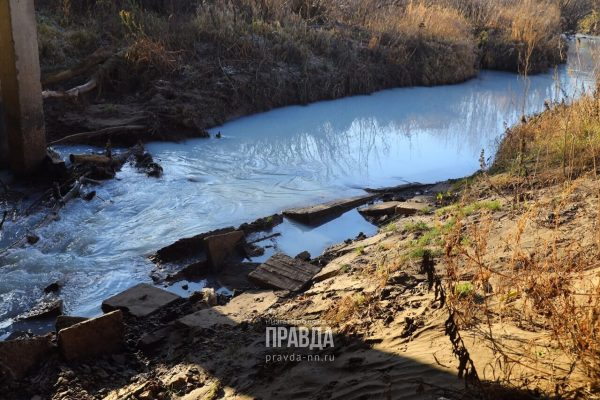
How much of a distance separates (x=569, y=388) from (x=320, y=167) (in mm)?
7692

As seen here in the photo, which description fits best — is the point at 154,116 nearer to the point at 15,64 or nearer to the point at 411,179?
the point at 15,64

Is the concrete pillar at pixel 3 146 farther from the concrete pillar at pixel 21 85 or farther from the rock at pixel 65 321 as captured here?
the rock at pixel 65 321

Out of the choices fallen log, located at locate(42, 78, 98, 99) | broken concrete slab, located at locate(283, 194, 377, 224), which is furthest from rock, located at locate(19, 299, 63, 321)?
fallen log, located at locate(42, 78, 98, 99)

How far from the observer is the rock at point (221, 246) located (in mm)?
6742

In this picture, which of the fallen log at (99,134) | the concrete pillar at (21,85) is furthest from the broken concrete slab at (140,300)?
the fallen log at (99,134)

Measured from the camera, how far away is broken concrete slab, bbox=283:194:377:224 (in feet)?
26.9

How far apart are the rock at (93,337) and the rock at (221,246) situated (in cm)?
179

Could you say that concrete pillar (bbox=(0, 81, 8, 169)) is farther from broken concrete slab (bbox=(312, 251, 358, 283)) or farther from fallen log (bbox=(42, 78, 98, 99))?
broken concrete slab (bbox=(312, 251, 358, 283))

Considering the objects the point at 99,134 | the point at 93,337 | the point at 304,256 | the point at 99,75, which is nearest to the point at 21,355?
the point at 93,337

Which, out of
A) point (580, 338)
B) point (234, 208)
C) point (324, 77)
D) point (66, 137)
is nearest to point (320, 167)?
point (234, 208)

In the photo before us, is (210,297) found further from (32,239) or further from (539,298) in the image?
(539,298)

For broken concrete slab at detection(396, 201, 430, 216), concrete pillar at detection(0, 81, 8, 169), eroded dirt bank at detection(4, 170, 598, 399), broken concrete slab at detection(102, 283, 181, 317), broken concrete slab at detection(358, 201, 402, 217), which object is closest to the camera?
eroded dirt bank at detection(4, 170, 598, 399)

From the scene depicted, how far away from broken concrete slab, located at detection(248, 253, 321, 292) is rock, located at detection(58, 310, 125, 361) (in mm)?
1486

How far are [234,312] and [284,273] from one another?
0.86 m
